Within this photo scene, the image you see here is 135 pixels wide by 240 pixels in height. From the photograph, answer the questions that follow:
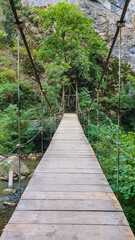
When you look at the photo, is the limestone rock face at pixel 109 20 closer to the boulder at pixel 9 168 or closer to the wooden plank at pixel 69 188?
the boulder at pixel 9 168

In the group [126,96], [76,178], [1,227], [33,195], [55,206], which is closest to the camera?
[55,206]

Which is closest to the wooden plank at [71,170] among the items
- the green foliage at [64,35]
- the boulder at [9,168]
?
the boulder at [9,168]

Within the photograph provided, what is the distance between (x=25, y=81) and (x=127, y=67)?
506cm

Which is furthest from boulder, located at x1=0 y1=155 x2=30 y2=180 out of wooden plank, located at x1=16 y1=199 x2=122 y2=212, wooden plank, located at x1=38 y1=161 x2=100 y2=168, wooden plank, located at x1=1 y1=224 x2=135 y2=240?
wooden plank, located at x1=1 y1=224 x2=135 y2=240

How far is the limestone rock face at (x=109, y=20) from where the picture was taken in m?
8.16

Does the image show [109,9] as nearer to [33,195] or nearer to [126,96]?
[126,96]

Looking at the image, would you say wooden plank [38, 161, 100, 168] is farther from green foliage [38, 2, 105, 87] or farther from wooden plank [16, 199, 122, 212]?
green foliage [38, 2, 105, 87]

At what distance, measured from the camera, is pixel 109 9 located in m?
8.77

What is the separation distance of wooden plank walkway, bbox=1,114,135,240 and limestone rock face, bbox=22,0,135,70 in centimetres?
844

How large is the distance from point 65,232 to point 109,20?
32.4 feet

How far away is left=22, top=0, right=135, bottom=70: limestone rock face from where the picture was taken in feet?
26.8

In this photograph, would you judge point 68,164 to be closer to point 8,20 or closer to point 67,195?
point 67,195

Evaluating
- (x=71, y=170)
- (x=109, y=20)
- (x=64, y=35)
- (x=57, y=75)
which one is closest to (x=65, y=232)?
(x=71, y=170)

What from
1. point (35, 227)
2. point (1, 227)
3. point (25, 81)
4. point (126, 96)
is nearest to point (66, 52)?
point (25, 81)
